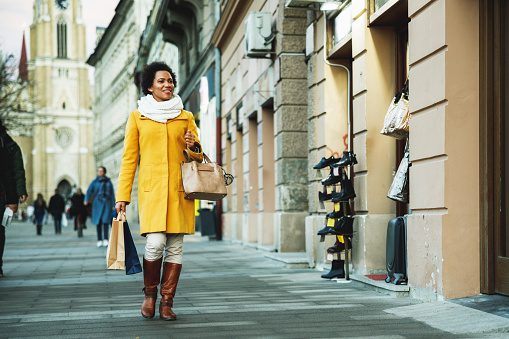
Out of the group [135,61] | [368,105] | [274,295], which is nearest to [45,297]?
[274,295]

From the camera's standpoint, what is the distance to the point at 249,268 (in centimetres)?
1116

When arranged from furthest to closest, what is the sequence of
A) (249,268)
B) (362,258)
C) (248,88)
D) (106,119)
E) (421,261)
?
(106,119)
(248,88)
(249,268)
(362,258)
(421,261)

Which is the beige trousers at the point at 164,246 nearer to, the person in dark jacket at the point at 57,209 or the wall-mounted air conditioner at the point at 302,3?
the wall-mounted air conditioner at the point at 302,3

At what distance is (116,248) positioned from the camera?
234 inches

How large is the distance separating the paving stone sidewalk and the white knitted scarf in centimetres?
157

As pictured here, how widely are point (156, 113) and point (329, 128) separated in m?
4.64

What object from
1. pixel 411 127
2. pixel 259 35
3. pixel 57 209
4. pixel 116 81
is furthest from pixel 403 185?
pixel 116 81

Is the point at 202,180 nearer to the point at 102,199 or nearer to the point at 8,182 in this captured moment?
the point at 8,182

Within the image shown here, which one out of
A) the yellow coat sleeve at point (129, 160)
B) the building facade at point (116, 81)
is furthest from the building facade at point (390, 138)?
the building facade at point (116, 81)

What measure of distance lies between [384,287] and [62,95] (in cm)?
11418

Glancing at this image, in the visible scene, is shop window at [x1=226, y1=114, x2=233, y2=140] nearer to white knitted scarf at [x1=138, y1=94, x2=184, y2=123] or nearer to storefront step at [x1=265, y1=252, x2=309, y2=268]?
storefront step at [x1=265, y1=252, x2=309, y2=268]

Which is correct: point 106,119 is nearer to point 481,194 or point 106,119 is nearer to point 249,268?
point 249,268

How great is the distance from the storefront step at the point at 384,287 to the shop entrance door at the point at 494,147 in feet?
2.82

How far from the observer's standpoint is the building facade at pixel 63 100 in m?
115
